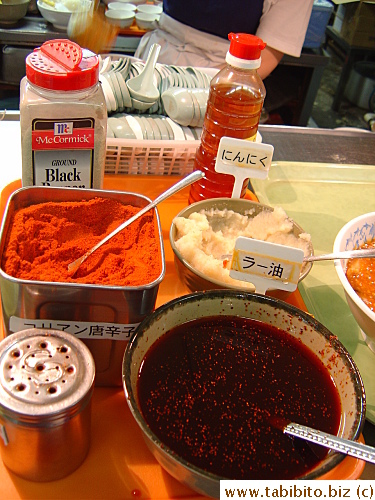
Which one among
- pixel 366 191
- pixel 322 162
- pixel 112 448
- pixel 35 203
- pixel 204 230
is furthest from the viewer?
pixel 322 162

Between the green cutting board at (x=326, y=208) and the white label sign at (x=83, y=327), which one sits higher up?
the white label sign at (x=83, y=327)

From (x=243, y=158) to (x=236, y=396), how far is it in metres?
0.56

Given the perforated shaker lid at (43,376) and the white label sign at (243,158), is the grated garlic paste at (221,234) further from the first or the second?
the perforated shaker lid at (43,376)

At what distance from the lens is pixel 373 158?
66.6 inches

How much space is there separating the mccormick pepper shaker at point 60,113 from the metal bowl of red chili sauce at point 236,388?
1.28 ft

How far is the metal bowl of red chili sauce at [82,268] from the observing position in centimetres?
73

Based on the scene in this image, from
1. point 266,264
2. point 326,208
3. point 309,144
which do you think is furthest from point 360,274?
point 309,144

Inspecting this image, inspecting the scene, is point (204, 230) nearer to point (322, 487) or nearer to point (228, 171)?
point (228, 171)

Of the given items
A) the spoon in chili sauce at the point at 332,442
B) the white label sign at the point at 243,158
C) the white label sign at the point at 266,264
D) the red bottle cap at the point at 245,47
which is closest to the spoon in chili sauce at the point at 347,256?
the white label sign at the point at 266,264

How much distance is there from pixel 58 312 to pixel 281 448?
1.27ft

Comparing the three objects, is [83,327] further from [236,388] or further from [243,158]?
[243,158]

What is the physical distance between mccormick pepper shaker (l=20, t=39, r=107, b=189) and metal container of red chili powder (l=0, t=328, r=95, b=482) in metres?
0.40

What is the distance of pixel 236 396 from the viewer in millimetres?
760

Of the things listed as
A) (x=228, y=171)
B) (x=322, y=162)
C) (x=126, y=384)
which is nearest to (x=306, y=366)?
(x=126, y=384)
